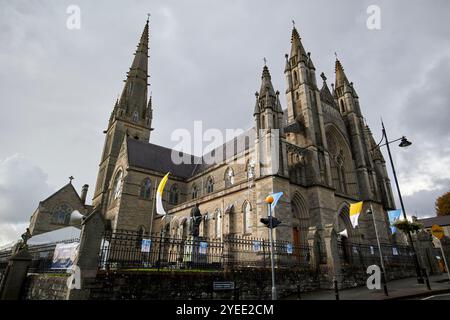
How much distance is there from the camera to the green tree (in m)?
54.8

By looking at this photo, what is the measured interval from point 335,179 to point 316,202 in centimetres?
748

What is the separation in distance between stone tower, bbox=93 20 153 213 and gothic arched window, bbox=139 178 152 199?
8811mm

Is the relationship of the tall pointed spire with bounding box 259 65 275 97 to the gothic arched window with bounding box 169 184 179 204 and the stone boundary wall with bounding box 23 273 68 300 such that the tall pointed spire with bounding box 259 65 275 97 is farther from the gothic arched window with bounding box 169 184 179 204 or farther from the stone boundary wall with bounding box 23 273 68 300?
the stone boundary wall with bounding box 23 273 68 300

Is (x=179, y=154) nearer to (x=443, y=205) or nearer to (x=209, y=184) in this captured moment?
(x=209, y=184)

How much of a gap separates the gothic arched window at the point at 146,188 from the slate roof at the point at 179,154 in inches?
81.0

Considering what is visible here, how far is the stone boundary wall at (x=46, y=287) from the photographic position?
8750mm

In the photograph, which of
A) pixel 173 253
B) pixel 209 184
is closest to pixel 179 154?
pixel 209 184

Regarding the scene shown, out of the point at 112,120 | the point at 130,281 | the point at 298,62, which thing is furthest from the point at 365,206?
the point at 112,120

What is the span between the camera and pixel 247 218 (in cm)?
2050

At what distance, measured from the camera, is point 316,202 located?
20.7 meters

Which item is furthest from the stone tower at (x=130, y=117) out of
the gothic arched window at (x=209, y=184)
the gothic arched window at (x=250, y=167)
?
the gothic arched window at (x=250, y=167)

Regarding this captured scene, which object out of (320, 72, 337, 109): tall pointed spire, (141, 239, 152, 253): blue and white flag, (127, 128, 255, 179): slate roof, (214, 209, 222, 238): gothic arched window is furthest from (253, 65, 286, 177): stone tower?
(141, 239, 152, 253): blue and white flag
